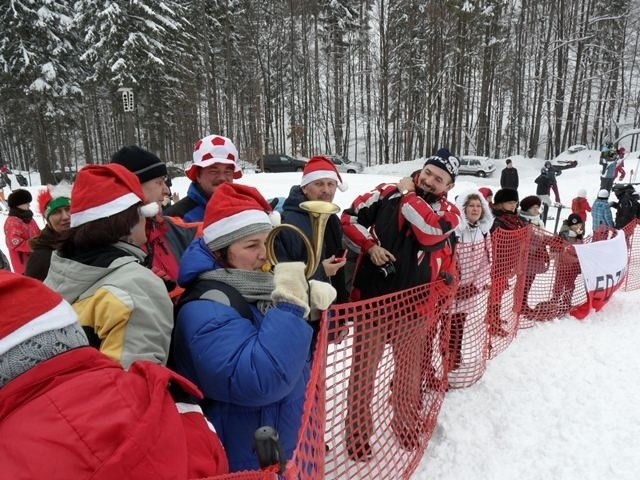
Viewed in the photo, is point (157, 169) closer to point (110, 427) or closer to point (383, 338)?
point (383, 338)

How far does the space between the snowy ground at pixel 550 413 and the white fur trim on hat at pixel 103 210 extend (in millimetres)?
2304

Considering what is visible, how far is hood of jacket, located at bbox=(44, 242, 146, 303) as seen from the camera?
1.44 metres

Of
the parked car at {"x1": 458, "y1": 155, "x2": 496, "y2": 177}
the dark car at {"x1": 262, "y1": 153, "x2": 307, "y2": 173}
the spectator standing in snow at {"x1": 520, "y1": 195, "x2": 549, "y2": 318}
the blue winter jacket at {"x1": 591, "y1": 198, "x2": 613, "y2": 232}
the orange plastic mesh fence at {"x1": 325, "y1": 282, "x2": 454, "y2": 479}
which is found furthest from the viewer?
the dark car at {"x1": 262, "y1": 153, "x2": 307, "y2": 173}

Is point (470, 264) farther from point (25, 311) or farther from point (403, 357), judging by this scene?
point (25, 311)

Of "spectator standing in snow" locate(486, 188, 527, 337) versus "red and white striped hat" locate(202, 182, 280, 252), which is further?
"spectator standing in snow" locate(486, 188, 527, 337)

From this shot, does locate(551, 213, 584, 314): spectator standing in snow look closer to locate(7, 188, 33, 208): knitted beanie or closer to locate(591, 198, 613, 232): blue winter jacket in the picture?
locate(591, 198, 613, 232): blue winter jacket

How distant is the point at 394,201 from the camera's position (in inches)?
117

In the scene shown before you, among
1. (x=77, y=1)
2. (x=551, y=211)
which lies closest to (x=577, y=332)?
(x=551, y=211)

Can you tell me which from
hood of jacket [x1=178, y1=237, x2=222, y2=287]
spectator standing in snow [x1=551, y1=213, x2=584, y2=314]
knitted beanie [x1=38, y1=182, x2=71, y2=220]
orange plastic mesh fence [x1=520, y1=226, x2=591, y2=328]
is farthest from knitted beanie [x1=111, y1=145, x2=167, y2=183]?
spectator standing in snow [x1=551, y1=213, x2=584, y2=314]

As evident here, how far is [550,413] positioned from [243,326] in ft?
9.21

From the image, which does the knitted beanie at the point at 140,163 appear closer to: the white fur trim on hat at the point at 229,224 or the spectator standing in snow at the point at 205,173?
the spectator standing in snow at the point at 205,173

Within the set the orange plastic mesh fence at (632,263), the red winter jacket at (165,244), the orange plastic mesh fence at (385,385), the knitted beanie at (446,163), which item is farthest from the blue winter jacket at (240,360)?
the orange plastic mesh fence at (632,263)

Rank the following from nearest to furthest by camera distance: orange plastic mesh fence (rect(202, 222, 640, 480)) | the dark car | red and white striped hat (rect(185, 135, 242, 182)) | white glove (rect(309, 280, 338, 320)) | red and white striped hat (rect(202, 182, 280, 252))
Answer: white glove (rect(309, 280, 338, 320)), red and white striped hat (rect(202, 182, 280, 252)), orange plastic mesh fence (rect(202, 222, 640, 480)), red and white striped hat (rect(185, 135, 242, 182)), the dark car

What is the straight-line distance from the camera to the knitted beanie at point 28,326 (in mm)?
884
